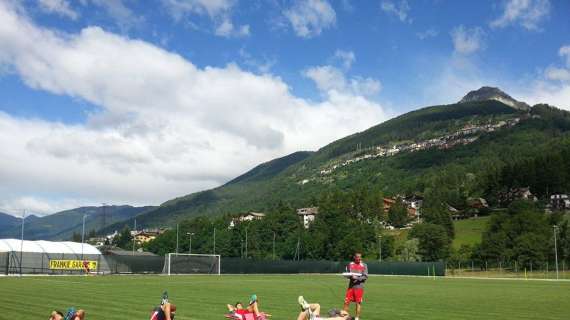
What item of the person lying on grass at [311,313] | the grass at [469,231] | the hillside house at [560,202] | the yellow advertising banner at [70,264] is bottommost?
the yellow advertising banner at [70,264]

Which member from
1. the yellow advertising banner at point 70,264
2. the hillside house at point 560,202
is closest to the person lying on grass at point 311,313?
the yellow advertising banner at point 70,264

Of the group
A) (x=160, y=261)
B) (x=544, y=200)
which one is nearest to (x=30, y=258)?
(x=160, y=261)

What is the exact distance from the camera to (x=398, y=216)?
551 feet

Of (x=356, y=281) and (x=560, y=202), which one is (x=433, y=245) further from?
(x=356, y=281)

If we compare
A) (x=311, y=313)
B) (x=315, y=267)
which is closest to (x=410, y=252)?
(x=315, y=267)

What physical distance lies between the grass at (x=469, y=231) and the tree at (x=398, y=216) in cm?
1481

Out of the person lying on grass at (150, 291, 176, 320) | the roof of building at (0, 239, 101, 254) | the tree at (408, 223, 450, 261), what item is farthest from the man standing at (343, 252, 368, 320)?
the tree at (408, 223, 450, 261)

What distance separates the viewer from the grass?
135250 mm

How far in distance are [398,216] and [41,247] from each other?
108 m

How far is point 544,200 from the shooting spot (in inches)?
6329

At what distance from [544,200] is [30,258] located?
135 metres

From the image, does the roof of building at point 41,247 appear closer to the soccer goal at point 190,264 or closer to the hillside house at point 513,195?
the soccer goal at point 190,264

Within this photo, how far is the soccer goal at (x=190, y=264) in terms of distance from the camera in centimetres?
8144

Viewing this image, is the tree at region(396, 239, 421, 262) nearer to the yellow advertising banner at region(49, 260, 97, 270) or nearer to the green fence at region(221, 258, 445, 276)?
the green fence at region(221, 258, 445, 276)
